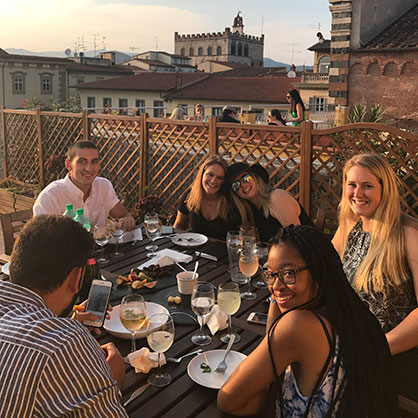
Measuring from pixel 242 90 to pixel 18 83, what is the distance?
56.1 feet


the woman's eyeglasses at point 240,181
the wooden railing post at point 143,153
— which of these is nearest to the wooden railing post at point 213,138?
the wooden railing post at point 143,153

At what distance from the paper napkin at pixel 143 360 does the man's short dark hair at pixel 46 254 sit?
493mm

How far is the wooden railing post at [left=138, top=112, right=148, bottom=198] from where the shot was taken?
22.2 ft

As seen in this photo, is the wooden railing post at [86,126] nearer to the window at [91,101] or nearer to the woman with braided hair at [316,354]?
the woman with braided hair at [316,354]

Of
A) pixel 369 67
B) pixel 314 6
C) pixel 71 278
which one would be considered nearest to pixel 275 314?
pixel 71 278

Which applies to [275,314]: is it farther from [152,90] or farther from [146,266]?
[152,90]

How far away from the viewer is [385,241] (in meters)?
2.40

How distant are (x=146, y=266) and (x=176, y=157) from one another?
4.25 meters

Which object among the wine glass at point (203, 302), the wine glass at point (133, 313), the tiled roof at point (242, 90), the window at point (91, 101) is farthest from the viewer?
the window at point (91, 101)

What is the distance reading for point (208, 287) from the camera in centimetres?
199

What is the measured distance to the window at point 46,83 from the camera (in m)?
35.6

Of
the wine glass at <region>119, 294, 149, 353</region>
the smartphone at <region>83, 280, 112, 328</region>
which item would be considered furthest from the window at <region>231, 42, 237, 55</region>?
the wine glass at <region>119, 294, 149, 353</region>

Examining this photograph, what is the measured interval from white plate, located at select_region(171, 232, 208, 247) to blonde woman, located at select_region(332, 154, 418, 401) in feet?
3.47

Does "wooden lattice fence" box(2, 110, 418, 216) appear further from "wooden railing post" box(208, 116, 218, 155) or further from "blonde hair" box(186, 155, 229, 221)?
"blonde hair" box(186, 155, 229, 221)
